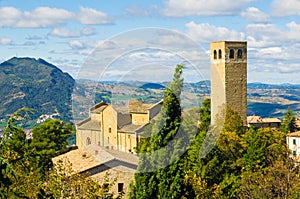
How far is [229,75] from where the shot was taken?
4319cm

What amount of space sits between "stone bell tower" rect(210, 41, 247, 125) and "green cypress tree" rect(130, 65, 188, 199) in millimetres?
20917

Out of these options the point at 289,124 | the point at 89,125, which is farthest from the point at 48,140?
the point at 289,124

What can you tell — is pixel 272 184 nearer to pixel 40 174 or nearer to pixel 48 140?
pixel 40 174

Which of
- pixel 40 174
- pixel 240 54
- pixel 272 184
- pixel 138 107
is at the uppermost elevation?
pixel 240 54

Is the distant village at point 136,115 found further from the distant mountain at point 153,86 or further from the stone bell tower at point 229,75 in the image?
the distant mountain at point 153,86

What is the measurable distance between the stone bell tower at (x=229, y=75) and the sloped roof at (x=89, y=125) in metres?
9.59

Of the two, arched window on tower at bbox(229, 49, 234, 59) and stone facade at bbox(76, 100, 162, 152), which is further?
arched window on tower at bbox(229, 49, 234, 59)

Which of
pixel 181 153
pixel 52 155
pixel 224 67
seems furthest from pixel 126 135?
pixel 181 153

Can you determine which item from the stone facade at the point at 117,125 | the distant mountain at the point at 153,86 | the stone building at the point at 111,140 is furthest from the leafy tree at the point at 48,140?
the distant mountain at the point at 153,86

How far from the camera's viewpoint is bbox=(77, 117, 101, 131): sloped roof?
40.3 metres

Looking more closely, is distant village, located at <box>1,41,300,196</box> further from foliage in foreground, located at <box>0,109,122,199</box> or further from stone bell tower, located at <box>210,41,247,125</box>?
foliage in foreground, located at <box>0,109,122,199</box>

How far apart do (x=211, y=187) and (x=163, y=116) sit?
603 centimetres

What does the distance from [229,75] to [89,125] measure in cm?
1253

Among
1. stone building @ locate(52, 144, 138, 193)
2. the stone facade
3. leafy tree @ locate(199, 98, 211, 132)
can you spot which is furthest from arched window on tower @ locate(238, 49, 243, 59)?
stone building @ locate(52, 144, 138, 193)
